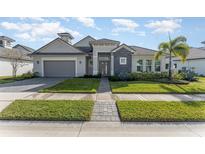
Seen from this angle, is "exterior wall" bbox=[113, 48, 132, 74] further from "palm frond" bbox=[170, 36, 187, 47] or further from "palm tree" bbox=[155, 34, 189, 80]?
"palm frond" bbox=[170, 36, 187, 47]

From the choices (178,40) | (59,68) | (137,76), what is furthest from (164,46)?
(59,68)

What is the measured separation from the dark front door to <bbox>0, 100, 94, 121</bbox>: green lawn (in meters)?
14.3

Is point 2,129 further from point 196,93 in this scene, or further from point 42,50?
point 42,50

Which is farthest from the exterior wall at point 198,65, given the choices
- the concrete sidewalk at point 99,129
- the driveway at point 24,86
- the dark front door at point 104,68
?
the concrete sidewalk at point 99,129

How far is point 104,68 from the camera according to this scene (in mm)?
22000

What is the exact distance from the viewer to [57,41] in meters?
22.0

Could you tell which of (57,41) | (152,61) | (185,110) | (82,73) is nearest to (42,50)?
(57,41)

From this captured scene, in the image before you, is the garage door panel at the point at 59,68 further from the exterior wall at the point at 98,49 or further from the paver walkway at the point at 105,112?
the paver walkway at the point at 105,112

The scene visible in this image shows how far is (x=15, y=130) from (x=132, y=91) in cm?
737

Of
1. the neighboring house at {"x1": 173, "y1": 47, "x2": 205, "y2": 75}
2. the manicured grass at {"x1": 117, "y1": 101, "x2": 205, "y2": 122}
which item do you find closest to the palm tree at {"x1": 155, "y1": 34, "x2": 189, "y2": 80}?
the manicured grass at {"x1": 117, "y1": 101, "x2": 205, "y2": 122}


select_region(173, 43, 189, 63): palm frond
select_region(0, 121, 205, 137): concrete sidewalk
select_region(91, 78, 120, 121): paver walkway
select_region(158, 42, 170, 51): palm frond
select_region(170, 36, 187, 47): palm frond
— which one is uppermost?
select_region(170, 36, 187, 47): palm frond

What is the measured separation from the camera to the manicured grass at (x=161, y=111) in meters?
6.16

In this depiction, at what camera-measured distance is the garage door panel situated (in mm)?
21969

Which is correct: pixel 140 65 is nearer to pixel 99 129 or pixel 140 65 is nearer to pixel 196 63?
pixel 196 63
